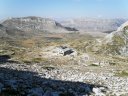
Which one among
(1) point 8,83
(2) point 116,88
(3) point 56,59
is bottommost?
(3) point 56,59

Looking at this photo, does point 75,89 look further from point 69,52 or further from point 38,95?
point 69,52

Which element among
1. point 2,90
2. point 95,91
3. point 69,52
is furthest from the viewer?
point 69,52

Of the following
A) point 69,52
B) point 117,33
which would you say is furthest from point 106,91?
point 117,33

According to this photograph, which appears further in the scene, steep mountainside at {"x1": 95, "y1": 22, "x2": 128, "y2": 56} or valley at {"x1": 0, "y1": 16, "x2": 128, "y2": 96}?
steep mountainside at {"x1": 95, "y1": 22, "x2": 128, "y2": 56}

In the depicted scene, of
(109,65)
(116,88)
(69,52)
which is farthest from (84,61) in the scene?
(116,88)

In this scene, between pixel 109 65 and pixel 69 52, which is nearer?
pixel 109 65

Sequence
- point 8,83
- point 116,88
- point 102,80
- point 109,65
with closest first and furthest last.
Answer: point 8,83 → point 116,88 → point 102,80 → point 109,65

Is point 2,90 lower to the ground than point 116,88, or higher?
higher

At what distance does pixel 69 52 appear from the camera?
493 feet

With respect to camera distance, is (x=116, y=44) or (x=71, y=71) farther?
(x=116, y=44)

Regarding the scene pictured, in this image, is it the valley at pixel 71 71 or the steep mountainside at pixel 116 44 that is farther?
the steep mountainside at pixel 116 44

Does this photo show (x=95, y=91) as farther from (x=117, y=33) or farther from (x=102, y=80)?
(x=117, y=33)

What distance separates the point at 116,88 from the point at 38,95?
20485 millimetres

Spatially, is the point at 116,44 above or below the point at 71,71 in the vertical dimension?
below
